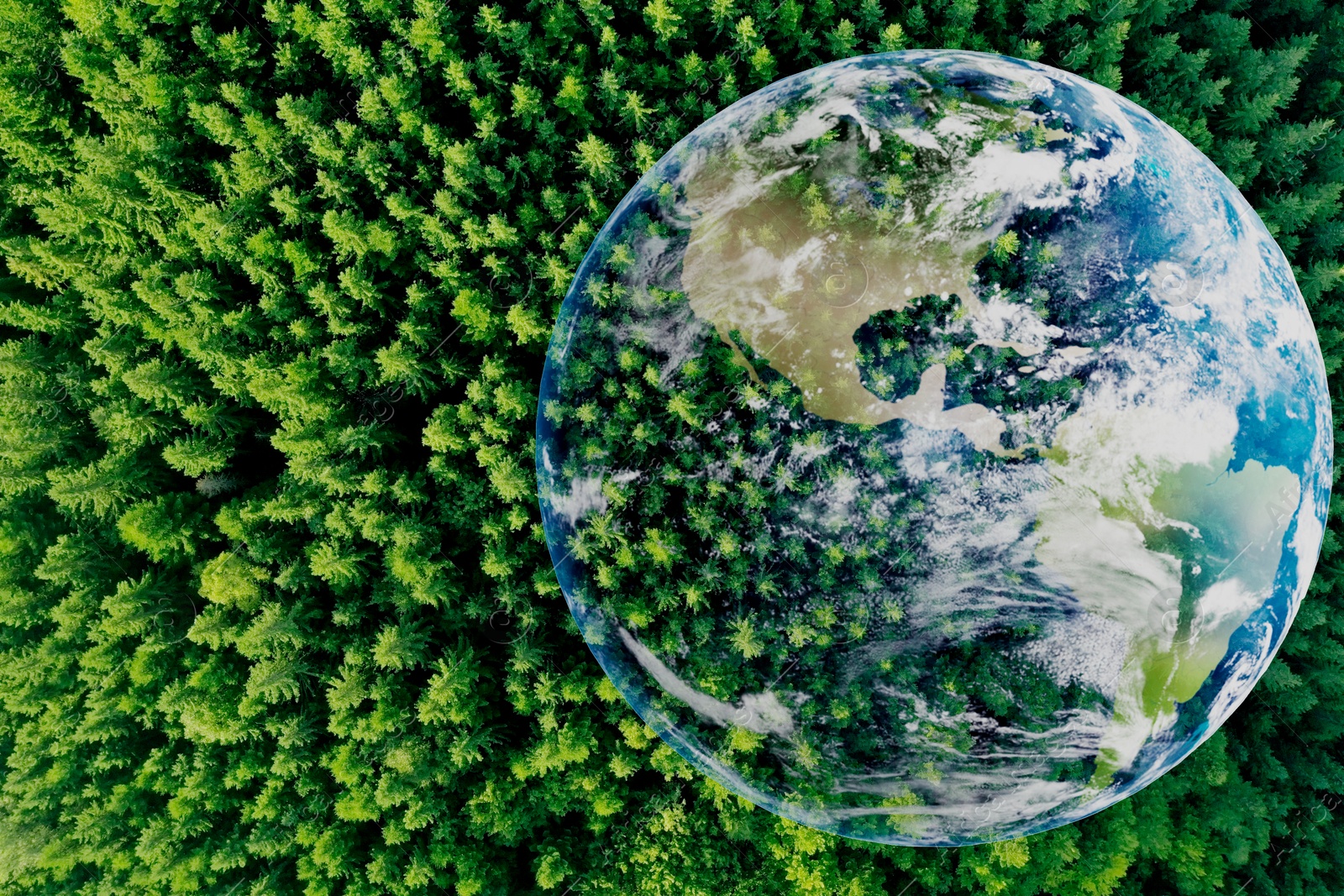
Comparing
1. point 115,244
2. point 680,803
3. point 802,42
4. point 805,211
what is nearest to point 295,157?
point 115,244

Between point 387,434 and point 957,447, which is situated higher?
point 957,447

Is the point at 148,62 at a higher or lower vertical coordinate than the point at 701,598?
higher

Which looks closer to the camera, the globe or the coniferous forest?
the globe

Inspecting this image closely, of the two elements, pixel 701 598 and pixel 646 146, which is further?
pixel 646 146

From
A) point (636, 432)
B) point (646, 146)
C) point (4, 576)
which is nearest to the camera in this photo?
point (636, 432)

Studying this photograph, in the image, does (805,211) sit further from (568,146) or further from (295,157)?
(295,157)
